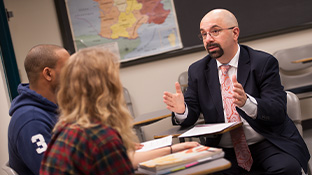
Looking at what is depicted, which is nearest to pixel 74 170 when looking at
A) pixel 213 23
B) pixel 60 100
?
pixel 60 100

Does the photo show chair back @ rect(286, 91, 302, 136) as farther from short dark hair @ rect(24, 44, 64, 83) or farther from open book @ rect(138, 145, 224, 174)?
short dark hair @ rect(24, 44, 64, 83)

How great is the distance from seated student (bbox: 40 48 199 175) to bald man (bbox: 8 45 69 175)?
0.35 m

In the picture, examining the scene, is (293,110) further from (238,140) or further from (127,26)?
(127,26)

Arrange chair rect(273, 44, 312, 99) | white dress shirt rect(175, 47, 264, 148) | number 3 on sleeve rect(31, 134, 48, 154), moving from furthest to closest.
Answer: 1. chair rect(273, 44, 312, 99)
2. white dress shirt rect(175, 47, 264, 148)
3. number 3 on sleeve rect(31, 134, 48, 154)

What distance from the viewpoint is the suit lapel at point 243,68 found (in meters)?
2.59

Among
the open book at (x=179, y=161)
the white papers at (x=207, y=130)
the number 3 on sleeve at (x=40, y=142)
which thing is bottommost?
the white papers at (x=207, y=130)

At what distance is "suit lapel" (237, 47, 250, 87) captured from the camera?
2.59 m

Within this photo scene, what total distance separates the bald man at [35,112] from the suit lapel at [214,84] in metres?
1.11

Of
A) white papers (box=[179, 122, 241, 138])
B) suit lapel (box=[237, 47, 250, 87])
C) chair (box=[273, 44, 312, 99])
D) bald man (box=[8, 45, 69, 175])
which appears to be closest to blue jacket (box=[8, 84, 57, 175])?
bald man (box=[8, 45, 69, 175])

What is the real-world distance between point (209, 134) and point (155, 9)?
3.42 m

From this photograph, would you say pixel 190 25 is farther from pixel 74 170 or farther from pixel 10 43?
pixel 74 170

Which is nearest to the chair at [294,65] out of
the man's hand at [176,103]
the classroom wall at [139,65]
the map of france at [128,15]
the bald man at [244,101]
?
the classroom wall at [139,65]

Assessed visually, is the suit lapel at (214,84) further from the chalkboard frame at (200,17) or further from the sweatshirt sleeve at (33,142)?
the chalkboard frame at (200,17)

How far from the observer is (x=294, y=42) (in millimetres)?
5270
